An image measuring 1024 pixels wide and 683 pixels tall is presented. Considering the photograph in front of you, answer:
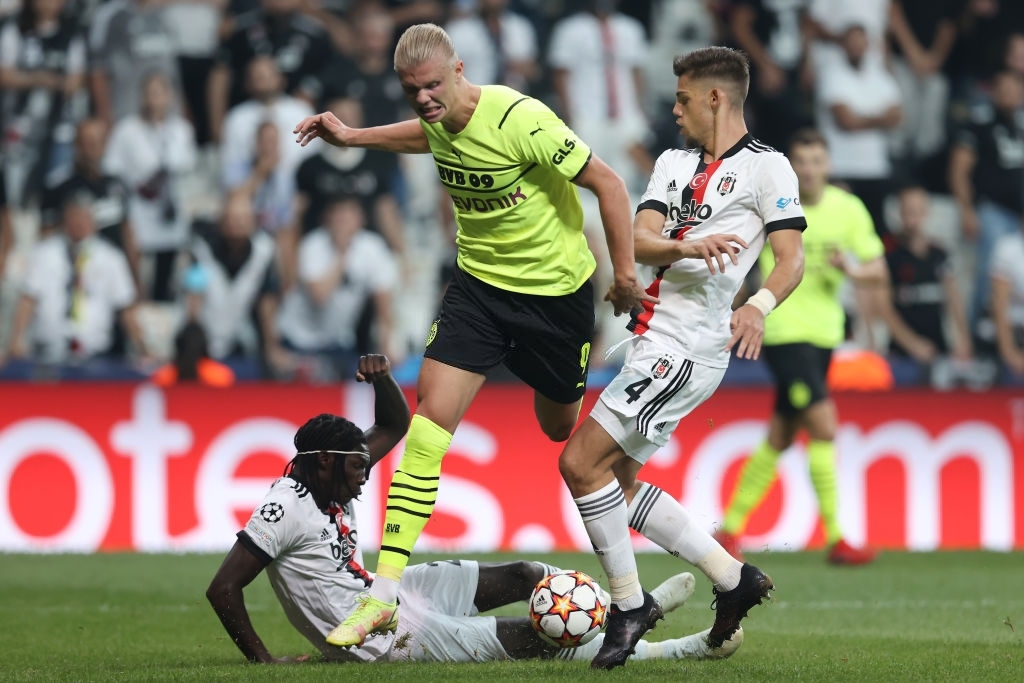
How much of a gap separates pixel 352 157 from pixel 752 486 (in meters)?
5.01

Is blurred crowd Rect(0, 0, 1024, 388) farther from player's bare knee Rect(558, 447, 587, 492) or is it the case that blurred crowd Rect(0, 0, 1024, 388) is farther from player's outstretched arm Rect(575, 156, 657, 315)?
player's outstretched arm Rect(575, 156, 657, 315)

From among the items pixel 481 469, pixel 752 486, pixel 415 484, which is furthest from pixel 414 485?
pixel 481 469

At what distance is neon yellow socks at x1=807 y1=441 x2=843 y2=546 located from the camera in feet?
32.7

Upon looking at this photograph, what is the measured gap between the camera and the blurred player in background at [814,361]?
9898mm

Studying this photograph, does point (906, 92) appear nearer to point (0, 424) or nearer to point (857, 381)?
point (857, 381)

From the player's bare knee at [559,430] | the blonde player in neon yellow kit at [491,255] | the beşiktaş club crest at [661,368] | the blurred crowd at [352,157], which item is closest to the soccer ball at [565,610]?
the blonde player in neon yellow kit at [491,255]

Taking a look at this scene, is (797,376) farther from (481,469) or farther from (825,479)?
(481,469)

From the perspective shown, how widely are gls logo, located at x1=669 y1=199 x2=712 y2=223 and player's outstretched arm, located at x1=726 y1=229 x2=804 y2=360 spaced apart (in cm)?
26

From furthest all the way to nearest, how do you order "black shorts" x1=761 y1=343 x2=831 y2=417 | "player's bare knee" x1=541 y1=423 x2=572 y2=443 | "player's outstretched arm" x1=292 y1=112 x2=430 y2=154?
"black shorts" x1=761 y1=343 x2=831 y2=417 → "player's bare knee" x1=541 y1=423 x2=572 y2=443 → "player's outstretched arm" x1=292 y1=112 x2=430 y2=154

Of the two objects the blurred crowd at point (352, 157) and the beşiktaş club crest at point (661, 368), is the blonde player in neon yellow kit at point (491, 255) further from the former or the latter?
the blurred crowd at point (352, 157)

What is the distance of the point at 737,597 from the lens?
5930 mm

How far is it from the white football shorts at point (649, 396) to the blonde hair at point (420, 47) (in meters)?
1.34

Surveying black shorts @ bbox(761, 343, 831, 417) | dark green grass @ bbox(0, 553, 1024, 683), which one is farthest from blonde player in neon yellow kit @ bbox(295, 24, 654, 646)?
black shorts @ bbox(761, 343, 831, 417)

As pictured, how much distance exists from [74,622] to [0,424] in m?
3.33
